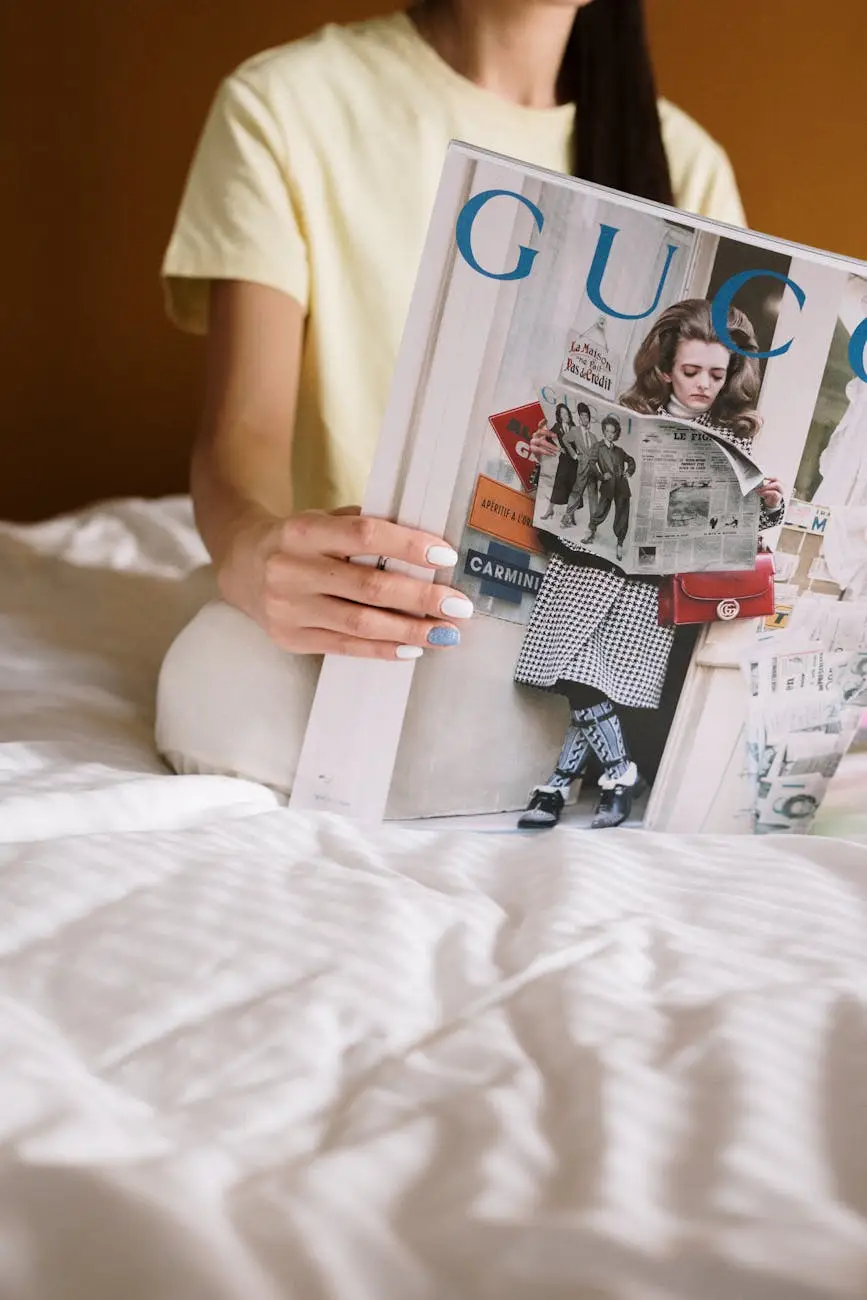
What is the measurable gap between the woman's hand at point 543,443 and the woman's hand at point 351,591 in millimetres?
71

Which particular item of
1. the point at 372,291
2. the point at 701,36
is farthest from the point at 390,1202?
the point at 701,36

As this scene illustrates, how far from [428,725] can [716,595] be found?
7.0 inches

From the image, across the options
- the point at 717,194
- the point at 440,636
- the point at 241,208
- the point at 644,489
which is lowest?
the point at 440,636

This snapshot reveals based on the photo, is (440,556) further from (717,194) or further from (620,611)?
(717,194)

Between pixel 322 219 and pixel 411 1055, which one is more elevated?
pixel 322 219

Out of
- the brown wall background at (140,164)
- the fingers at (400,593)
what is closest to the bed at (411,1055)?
the fingers at (400,593)

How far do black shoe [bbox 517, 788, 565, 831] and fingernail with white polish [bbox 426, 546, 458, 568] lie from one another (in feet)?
0.48

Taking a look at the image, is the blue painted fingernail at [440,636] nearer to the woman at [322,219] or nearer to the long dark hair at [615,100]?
the woman at [322,219]

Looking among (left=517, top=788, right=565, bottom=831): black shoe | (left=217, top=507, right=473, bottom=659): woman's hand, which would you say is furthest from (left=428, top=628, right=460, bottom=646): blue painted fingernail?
(left=517, top=788, right=565, bottom=831): black shoe

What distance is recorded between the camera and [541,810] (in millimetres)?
635

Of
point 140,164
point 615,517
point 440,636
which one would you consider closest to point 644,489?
point 615,517

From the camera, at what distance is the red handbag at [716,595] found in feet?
2.00

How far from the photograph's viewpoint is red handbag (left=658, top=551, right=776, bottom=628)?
2.00 feet

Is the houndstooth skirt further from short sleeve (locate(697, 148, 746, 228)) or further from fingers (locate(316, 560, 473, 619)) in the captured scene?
short sleeve (locate(697, 148, 746, 228))
